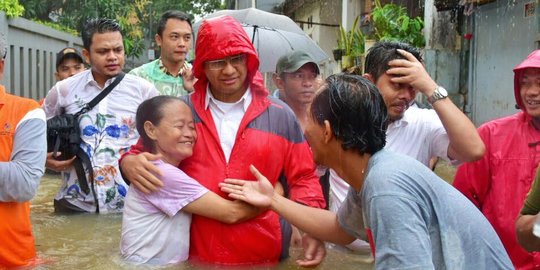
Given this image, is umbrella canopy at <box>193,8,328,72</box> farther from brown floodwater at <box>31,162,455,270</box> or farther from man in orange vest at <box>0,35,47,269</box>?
man in orange vest at <box>0,35,47,269</box>

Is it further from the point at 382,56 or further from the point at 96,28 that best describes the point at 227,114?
the point at 96,28

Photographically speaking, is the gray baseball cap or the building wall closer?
the gray baseball cap

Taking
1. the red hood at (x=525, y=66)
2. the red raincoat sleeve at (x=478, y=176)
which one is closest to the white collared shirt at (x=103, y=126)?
the red raincoat sleeve at (x=478, y=176)

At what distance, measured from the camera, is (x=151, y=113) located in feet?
12.0

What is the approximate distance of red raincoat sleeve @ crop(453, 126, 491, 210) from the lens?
131 inches

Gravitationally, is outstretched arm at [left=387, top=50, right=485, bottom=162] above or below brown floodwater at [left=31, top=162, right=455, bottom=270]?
above

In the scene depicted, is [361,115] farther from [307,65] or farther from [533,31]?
[533,31]

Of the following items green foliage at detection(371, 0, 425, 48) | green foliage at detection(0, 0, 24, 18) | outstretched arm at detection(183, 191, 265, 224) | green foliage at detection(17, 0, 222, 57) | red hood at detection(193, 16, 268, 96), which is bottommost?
outstretched arm at detection(183, 191, 265, 224)

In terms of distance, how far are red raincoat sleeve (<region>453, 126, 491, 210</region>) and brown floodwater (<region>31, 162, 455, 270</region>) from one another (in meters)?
0.86

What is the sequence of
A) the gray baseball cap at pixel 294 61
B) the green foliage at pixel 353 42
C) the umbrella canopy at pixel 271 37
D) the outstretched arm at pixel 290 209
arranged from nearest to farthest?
the outstretched arm at pixel 290 209 → the gray baseball cap at pixel 294 61 → the umbrella canopy at pixel 271 37 → the green foliage at pixel 353 42

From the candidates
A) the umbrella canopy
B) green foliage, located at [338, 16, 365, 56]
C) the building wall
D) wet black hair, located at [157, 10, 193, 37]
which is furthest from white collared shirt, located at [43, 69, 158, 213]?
the building wall

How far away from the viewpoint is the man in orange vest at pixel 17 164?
3.24 m

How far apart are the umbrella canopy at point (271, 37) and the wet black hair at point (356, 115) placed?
5.68 m

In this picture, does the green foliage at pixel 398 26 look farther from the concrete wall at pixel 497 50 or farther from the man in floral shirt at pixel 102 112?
the man in floral shirt at pixel 102 112
